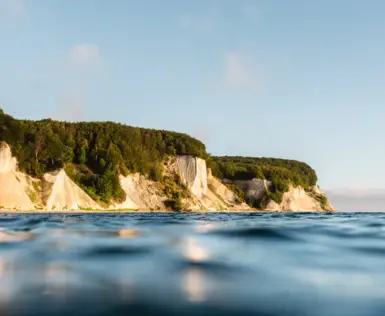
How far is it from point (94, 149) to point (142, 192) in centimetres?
1244

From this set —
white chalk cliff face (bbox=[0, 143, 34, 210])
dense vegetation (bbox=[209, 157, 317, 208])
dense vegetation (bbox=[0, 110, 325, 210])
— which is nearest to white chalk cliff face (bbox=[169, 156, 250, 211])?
dense vegetation (bbox=[0, 110, 325, 210])

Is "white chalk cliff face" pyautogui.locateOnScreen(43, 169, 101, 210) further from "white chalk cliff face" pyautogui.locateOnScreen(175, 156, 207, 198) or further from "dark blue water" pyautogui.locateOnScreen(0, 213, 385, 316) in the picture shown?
"dark blue water" pyautogui.locateOnScreen(0, 213, 385, 316)

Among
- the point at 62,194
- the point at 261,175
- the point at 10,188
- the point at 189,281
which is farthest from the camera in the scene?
the point at 261,175

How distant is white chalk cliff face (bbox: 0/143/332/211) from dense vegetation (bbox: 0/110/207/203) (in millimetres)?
2426

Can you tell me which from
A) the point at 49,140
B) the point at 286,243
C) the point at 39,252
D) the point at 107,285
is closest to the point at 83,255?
the point at 39,252

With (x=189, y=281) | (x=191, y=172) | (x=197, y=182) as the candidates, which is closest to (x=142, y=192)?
(x=191, y=172)

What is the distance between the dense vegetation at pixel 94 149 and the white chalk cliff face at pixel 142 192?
95.5 inches

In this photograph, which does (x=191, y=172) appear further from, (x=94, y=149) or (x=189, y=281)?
(x=189, y=281)

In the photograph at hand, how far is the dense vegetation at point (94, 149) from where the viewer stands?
6731cm

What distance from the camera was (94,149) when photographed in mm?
87500

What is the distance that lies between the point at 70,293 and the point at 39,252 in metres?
3.86

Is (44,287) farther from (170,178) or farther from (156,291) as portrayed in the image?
(170,178)

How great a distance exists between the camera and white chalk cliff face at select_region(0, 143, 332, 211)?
5456cm

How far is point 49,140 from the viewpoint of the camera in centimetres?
7481
